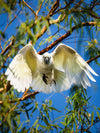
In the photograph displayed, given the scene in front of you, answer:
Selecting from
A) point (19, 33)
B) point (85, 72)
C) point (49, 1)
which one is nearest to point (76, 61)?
point (85, 72)

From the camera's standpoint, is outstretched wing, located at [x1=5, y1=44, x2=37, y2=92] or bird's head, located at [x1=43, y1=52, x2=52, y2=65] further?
bird's head, located at [x1=43, y1=52, x2=52, y2=65]

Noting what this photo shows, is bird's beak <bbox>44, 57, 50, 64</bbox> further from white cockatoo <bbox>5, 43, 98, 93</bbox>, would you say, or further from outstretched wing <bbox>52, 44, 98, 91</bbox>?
outstretched wing <bbox>52, 44, 98, 91</bbox>

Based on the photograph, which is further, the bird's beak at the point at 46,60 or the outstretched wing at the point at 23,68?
the bird's beak at the point at 46,60

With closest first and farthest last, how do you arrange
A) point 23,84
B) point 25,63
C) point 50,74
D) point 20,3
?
point 20,3, point 23,84, point 25,63, point 50,74

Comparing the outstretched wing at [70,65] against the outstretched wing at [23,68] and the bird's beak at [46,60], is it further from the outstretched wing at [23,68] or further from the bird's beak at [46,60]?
the outstretched wing at [23,68]

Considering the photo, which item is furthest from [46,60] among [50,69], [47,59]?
[50,69]

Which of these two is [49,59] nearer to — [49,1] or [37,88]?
[37,88]

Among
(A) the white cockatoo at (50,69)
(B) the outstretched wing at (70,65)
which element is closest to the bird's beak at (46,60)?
(A) the white cockatoo at (50,69)

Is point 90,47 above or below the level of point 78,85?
above

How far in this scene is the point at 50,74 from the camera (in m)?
1.72

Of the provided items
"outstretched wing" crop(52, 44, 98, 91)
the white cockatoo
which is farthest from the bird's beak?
"outstretched wing" crop(52, 44, 98, 91)

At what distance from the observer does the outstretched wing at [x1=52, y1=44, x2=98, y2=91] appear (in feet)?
5.14

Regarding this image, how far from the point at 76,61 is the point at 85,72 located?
0.50 feet

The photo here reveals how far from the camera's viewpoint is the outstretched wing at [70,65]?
157 centimetres
